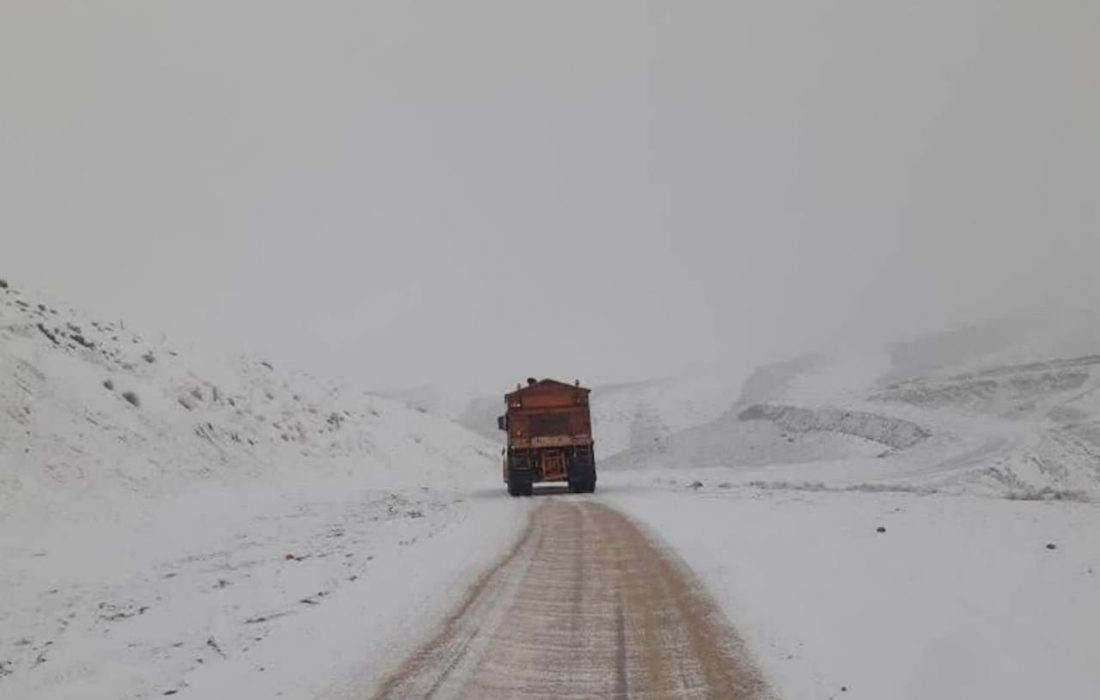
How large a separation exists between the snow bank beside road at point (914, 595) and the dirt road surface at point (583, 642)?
0.37 metres

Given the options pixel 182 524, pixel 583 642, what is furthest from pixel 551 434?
pixel 583 642

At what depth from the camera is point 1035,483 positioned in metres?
28.8

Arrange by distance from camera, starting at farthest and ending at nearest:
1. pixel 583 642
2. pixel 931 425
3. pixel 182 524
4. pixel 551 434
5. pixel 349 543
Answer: pixel 931 425 → pixel 551 434 → pixel 182 524 → pixel 349 543 → pixel 583 642

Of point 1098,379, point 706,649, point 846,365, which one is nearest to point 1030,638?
point 706,649

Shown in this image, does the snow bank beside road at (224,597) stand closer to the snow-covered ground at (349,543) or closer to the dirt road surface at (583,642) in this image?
the snow-covered ground at (349,543)

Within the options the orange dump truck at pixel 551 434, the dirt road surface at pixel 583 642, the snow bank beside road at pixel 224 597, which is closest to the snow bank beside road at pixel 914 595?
the dirt road surface at pixel 583 642

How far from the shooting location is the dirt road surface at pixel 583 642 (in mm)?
5730

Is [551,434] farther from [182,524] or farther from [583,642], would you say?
[583,642]

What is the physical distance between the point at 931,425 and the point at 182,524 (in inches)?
1415

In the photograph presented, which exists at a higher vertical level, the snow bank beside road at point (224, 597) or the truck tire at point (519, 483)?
the truck tire at point (519, 483)

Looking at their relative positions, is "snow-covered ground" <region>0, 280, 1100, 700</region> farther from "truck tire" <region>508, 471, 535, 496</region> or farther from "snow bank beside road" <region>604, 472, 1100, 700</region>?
"truck tire" <region>508, 471, 535, 496</region>

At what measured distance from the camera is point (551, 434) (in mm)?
27297

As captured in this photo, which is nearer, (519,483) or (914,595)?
(914,595)

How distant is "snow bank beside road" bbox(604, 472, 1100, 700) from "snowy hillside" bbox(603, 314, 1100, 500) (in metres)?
9.88
